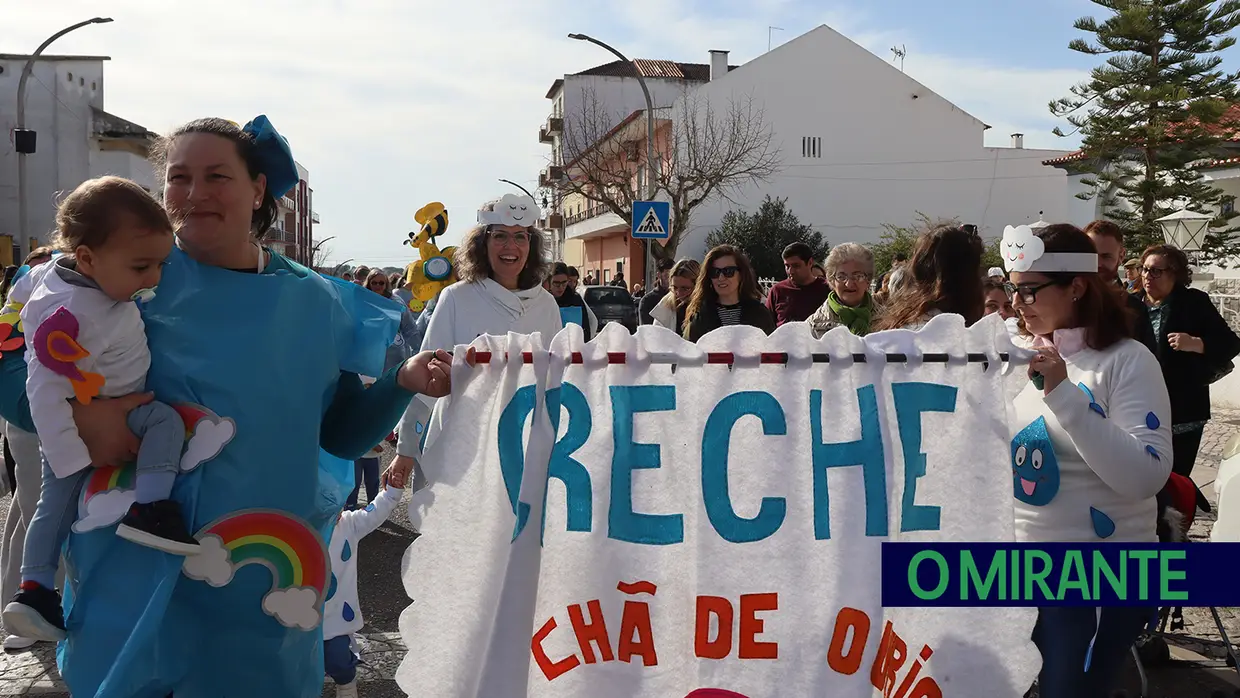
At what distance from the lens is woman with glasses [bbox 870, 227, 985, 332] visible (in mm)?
3664

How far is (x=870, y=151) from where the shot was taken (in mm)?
41875

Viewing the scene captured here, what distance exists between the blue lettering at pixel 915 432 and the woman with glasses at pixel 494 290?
2.55 m

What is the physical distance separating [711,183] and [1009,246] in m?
31.7

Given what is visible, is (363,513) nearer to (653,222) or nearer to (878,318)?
(878,318)

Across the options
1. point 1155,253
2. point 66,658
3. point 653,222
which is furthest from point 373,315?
point 653,222

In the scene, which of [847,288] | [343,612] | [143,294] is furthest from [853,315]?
[143,294]

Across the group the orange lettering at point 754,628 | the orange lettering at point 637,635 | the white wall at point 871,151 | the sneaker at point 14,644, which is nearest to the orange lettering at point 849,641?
the orange lettering at point 754,628

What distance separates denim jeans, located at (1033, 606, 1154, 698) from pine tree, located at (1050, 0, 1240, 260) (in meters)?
20.6

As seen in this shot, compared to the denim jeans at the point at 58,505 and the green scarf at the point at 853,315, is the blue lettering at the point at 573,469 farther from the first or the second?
the green scarf at the point at 853,315

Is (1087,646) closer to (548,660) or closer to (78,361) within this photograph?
(548,660)

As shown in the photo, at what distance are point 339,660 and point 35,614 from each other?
177 centimetres

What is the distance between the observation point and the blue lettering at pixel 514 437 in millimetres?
2588

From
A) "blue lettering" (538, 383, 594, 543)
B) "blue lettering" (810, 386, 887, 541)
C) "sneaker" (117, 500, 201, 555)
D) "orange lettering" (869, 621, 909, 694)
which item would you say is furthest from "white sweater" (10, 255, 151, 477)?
"orange lettering" (869, 621, 909, 694)

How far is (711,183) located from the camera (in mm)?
34250
